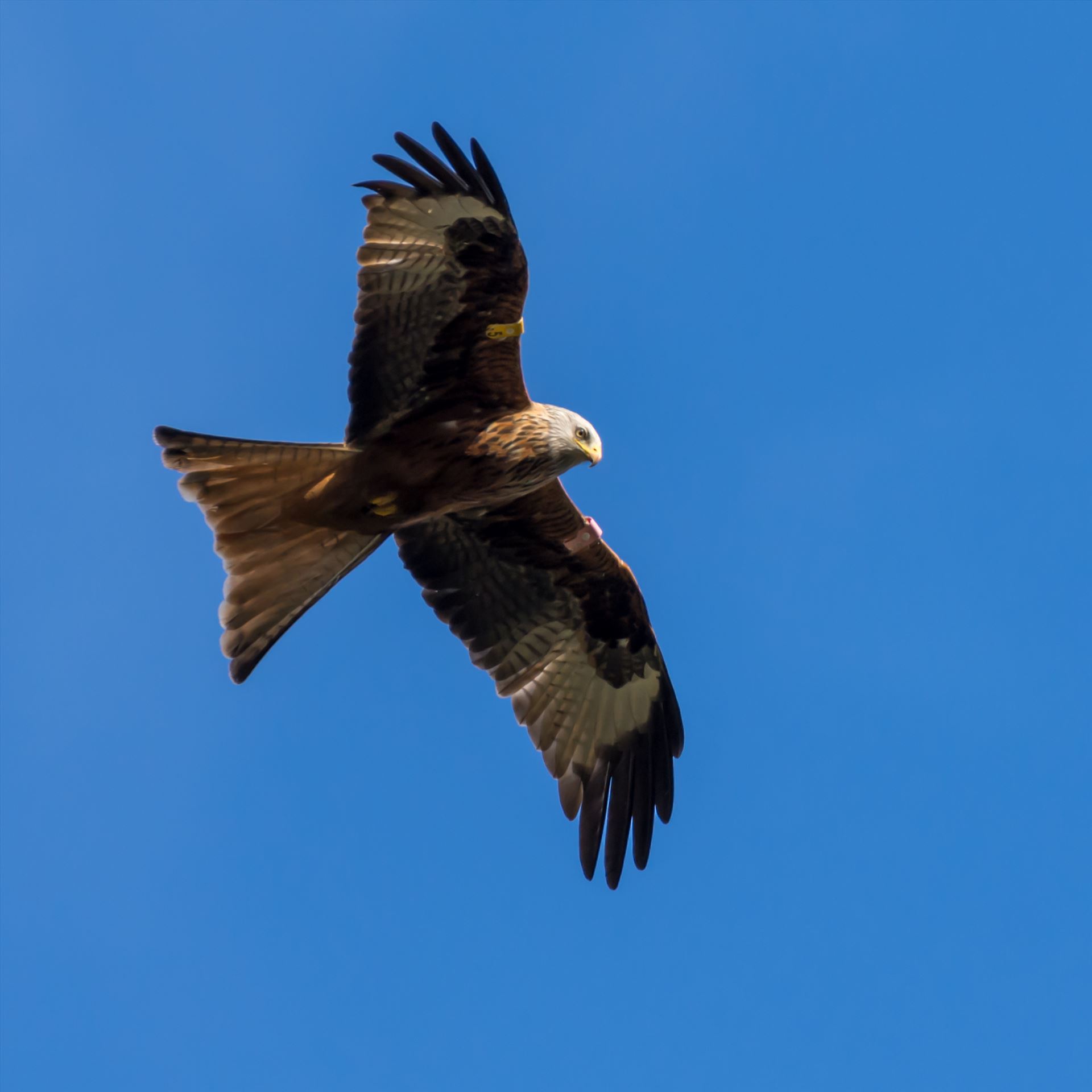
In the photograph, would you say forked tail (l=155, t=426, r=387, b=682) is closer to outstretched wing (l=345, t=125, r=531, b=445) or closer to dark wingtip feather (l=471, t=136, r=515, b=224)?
outstretched wing (l=345, t=125, r=531, b=445)

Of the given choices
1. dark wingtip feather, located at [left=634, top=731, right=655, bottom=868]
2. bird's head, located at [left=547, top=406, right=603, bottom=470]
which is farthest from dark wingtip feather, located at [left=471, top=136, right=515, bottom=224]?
dark wingtip feather, located at [left=634, top=731, right=655, bottom=868]

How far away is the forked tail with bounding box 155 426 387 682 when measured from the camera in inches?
331

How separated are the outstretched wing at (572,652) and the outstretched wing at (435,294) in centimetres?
115

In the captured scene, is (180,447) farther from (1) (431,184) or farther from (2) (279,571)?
(1) (431,184)

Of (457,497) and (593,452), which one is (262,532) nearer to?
(457,497)

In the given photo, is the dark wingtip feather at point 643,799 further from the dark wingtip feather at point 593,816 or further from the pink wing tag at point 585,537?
the pink wing tag at point 585,537

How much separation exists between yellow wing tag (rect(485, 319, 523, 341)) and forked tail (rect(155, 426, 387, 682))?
1.07m

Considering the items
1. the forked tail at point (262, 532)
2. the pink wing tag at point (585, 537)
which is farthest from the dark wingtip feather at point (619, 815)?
the forked tail at point (262, 532)

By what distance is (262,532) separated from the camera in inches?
344

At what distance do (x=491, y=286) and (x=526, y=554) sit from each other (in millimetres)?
2102

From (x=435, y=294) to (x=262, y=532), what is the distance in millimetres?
1708

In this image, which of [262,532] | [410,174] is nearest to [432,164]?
[410,174]

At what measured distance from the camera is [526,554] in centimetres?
978

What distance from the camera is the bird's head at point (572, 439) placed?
28.0ft
